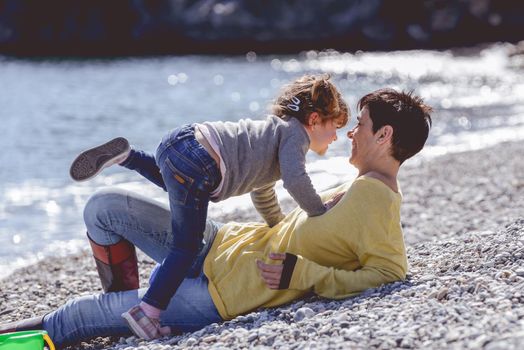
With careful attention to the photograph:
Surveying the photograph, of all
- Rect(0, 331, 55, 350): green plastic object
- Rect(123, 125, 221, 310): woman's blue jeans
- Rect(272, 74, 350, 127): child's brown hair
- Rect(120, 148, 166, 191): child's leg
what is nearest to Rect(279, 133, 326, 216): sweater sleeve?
Rect(272, 74, 350, 127): child's brown hair

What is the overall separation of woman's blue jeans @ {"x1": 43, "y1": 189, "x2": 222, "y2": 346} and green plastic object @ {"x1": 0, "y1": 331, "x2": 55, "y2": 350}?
1.28ft

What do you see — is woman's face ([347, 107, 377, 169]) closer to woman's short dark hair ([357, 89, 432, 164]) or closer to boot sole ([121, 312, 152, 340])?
woman's short dark hair ([357, 89, 432, 164])

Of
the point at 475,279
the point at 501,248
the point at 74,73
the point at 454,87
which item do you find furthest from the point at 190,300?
the point at 74,73

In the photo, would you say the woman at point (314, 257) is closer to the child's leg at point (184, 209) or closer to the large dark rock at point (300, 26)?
the child's leg at point (184, 209)

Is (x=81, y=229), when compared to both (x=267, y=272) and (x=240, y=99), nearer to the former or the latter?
(x=267, y=272)

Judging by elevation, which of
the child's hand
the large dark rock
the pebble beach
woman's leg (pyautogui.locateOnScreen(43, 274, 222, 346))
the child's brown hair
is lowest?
the pebble beach

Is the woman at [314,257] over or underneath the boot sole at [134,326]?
over

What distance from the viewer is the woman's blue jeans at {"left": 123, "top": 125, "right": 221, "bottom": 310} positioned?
491 centimetres

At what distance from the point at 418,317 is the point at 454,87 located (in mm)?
35737

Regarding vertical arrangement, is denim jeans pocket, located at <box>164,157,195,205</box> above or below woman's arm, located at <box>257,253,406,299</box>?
above

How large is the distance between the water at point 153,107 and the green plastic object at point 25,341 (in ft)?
17.7

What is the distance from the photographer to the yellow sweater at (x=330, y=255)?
4.99 metres

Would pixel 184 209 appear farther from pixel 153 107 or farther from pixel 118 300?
pixel 153 107

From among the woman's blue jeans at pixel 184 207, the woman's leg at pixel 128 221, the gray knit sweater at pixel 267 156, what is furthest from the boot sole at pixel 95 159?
the gray knit sweater at pixel 267 156
